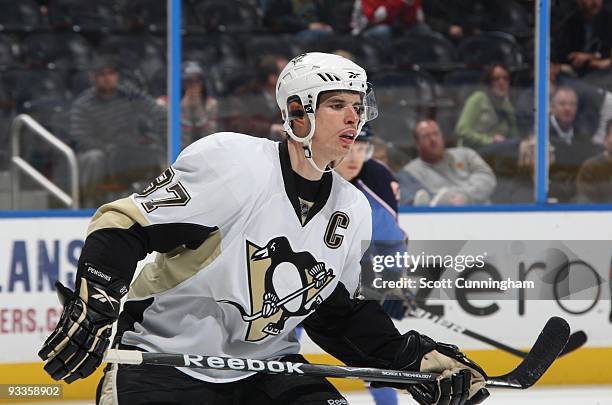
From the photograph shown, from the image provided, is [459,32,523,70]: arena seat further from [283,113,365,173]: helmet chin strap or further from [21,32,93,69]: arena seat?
[283,113,365,173]: helmet chin strap

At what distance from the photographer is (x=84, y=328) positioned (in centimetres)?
204

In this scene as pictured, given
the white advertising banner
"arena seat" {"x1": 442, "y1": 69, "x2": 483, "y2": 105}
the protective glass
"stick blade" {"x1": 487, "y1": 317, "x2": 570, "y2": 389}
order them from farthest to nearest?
"arena seat" {"x1": 442, "y1": 69, "x2": 483, "y2": 105} < the white advertising banner < "stick blade" {"x1": 487, "y1": 317, "x2": 570, "y2": 389} < the protective glass

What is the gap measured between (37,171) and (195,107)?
2.27ft

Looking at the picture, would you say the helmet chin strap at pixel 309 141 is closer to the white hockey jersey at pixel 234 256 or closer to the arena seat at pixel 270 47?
the white hockey jersey at pixel 234 256

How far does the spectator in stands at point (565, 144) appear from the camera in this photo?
4781 millimetres

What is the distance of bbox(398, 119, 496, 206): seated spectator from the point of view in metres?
4.70

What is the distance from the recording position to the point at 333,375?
2352mm

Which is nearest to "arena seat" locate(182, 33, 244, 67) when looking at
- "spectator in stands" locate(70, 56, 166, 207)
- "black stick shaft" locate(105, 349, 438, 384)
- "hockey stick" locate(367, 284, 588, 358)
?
"spectator in stands" locate(70, 56, 166, 207)

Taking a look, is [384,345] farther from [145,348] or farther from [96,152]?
[96,152]

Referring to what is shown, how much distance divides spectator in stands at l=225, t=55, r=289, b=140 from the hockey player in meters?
2.25

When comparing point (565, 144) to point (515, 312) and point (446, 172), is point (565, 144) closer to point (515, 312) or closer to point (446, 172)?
point (446, 172)

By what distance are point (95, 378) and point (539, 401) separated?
68.1 inches

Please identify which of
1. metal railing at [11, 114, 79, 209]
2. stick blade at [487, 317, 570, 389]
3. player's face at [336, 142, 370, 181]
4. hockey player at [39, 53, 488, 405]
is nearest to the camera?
hockey player at [39, 53, 488, 405]

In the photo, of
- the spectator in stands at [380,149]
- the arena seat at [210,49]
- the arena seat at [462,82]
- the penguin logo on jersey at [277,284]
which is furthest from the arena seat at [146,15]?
Result: the penguin logo on jersey at [277,284]
